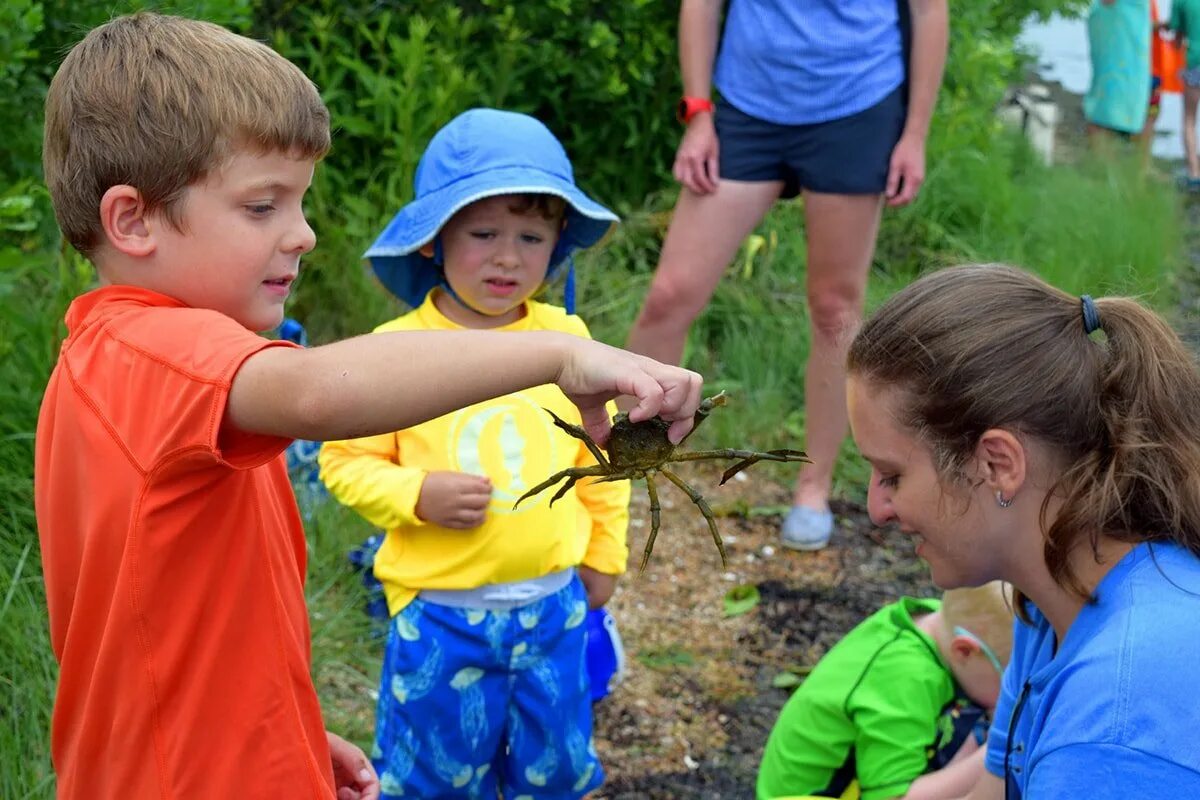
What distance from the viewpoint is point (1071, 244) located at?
606 centimetres

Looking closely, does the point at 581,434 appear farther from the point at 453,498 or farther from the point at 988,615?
the point at 988,615

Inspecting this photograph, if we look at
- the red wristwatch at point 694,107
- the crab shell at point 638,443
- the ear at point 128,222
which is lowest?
the red wristwatch at point 694,107

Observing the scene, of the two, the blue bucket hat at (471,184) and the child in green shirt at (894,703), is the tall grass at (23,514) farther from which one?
the child in green shirt at (894,703)

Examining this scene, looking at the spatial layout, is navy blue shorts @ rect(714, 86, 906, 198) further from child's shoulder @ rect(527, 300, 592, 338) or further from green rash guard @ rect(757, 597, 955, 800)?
green rash guard @ rect(757, 597, 955, 800)

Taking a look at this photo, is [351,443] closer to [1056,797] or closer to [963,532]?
[963,532]

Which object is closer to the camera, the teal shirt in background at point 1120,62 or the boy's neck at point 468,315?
the boy's neck at point 468,315

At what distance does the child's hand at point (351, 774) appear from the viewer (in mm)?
2088

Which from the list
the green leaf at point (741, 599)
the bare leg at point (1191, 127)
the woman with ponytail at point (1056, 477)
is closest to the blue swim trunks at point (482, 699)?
the woman with ponytail at point (1056, 477)

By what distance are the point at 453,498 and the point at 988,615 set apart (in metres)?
1.13

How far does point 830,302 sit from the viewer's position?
13.3 ft

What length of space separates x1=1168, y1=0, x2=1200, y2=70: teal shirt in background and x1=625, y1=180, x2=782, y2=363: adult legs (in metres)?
5.59

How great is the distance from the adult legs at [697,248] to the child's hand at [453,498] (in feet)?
5.26

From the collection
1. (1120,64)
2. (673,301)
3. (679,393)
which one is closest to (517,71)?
(673,301)

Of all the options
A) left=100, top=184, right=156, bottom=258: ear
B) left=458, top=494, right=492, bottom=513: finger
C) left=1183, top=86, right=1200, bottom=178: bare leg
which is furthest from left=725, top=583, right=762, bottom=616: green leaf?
left=1183, top=86, right=1200, bottom=178: bare leg
